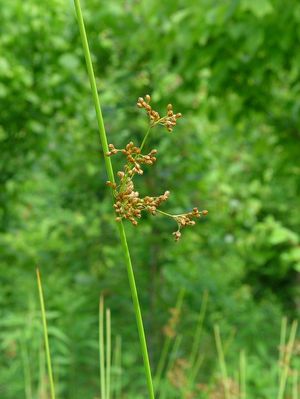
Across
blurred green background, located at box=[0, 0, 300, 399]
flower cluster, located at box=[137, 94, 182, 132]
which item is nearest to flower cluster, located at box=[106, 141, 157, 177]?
flower cluster, located at box=[137, 94, 182, 132]

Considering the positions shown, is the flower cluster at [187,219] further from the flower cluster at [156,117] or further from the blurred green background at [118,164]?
the blurred green background at [118,164]

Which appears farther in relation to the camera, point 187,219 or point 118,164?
point 118,164

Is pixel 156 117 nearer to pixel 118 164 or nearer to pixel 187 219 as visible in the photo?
pixel 187 219

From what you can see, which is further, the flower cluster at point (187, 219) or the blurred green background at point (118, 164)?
the blurred green background at point (118, 164)

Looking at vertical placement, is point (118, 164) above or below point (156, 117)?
above

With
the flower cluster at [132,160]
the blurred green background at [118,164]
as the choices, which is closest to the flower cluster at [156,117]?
the flower cluster at [132,160]

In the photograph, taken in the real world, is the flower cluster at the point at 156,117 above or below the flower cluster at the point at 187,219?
above

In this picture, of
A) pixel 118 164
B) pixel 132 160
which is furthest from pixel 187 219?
pixel 118 164

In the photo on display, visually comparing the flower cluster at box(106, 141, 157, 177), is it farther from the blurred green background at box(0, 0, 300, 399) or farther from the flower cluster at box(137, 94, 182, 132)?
the blurred green background at box(0, 0, 300, 399)
